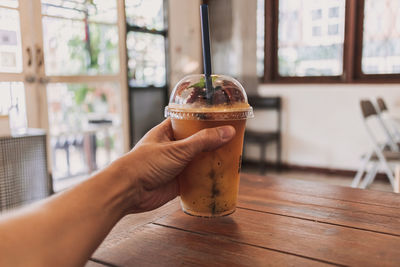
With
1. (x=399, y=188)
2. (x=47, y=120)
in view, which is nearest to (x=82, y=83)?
(x=47, y=120)

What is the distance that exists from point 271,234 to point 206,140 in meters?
0.21

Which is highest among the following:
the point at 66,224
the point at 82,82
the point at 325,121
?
the point at 82,82

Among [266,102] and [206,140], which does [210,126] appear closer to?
[206,140]

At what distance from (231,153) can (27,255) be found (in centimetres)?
39

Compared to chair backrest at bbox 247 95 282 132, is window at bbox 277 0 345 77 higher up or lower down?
higher up

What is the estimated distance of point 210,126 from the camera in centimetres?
65

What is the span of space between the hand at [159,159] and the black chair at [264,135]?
358cm

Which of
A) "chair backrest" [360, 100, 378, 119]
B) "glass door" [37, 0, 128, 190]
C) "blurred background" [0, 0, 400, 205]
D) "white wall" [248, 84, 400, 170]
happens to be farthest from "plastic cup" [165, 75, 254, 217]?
"white wall" [248, 84, 400, 170]

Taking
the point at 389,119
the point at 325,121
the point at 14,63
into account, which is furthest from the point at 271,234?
the point at 325,121

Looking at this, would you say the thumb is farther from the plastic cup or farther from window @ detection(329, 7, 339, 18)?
window @ detection(329, 7, 339, 18)

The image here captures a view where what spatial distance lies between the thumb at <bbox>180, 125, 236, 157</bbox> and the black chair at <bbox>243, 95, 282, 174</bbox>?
3570mm

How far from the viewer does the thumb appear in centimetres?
62

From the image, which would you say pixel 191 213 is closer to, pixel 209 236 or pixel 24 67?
pixel 209 236

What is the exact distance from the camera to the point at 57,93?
3.16 meters
